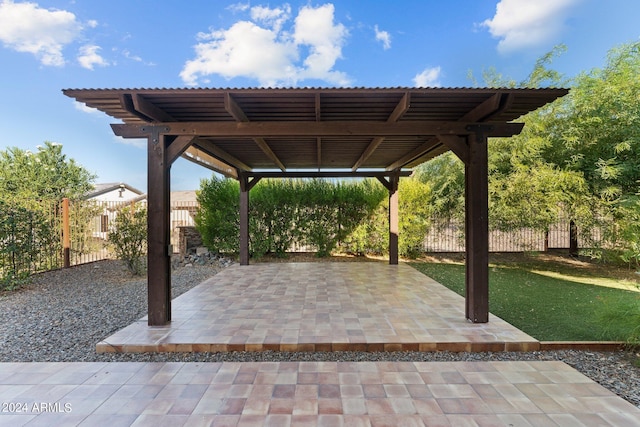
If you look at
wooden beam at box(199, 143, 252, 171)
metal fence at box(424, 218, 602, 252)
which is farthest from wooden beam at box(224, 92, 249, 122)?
Answer: metal fence at box(424, 218, 602, 252)

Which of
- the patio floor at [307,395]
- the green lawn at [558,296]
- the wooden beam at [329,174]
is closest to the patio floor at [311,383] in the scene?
the patio floor at [307,395]

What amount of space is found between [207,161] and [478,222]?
5.26m

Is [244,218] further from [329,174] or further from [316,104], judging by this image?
[316,104]

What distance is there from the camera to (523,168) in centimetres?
768

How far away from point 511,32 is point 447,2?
343 cm

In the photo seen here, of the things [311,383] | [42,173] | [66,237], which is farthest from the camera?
[42,173]

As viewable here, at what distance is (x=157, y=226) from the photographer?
382 cm

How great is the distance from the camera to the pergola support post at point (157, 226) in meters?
3.81

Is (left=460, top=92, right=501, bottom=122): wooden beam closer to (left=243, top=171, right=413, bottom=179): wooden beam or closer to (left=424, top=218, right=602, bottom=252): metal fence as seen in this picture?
(left=243, top=171, right=413, bottom=179): wooden beam

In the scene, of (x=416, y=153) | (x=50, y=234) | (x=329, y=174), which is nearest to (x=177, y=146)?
(x=416, y=153)

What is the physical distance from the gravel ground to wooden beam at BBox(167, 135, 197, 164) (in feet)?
7.55

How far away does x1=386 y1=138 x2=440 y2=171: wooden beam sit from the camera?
17.0ft

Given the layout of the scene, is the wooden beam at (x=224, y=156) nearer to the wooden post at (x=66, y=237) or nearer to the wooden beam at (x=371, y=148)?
the wooden beam at (x=371, y=148)

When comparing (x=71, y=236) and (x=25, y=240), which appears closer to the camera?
(x=25, y=240)
